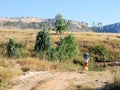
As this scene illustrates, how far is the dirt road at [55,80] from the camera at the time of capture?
1308 cm

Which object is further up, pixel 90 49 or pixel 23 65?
pixel 23 65

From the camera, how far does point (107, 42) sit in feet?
275

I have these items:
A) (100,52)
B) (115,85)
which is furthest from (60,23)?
(115,85)

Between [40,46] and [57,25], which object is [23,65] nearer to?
[40,46]

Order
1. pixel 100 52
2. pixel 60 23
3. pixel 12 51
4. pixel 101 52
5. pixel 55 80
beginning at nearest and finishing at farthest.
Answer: pixel 55 80
pixel 12 51
pixel 101 52
pixel 100 52
pixel 60 23

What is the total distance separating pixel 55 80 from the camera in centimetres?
1402

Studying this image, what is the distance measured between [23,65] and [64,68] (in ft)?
6.60

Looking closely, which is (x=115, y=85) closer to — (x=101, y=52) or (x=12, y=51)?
(x=12, y=51)

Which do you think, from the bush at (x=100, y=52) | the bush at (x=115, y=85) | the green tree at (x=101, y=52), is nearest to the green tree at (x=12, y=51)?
the bush at (x=115, y=85)

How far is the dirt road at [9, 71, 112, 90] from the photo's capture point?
1308 centimetres

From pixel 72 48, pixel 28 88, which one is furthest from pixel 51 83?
pixel 72 48

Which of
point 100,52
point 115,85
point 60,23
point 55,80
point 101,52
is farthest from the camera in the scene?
point 60,23

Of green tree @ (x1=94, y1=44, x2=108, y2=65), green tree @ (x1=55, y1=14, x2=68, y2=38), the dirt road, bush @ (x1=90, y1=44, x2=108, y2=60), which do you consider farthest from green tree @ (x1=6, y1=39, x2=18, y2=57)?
green tree @ (x1=55, y1=14, x2=68, y2=38)

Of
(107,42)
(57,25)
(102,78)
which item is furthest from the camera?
(57,25)
